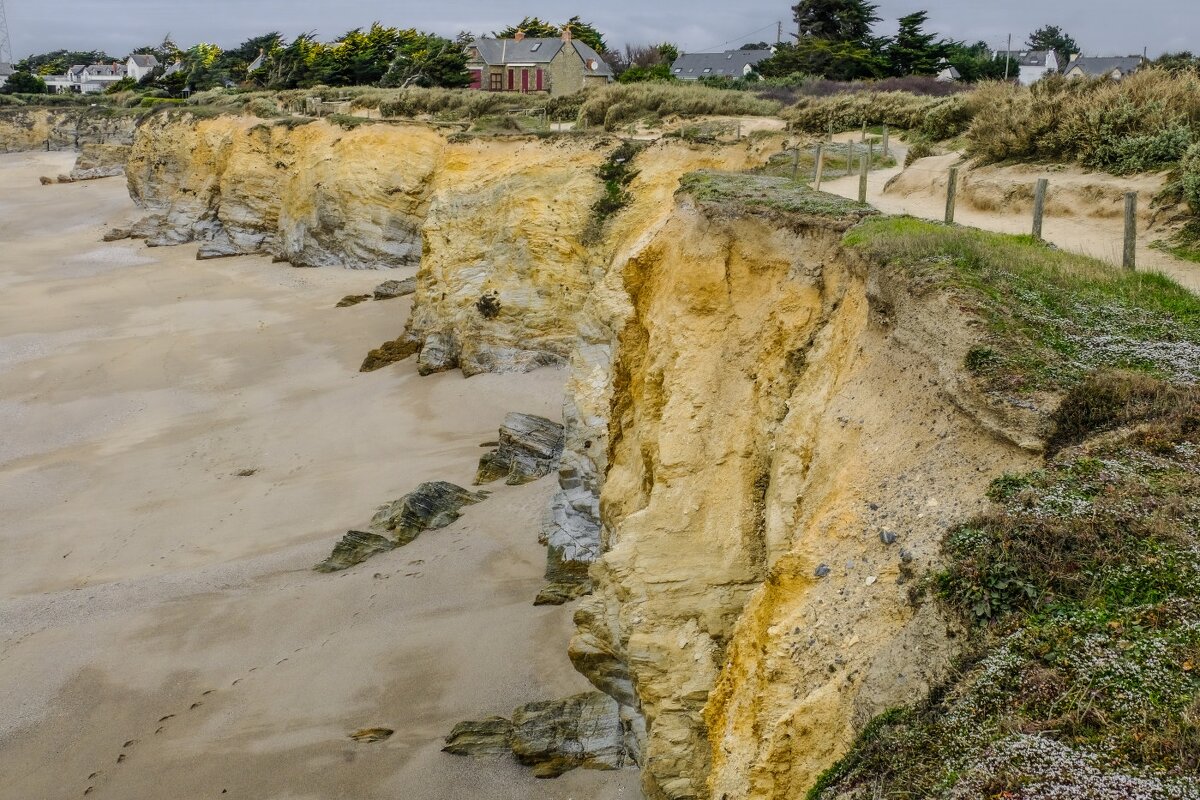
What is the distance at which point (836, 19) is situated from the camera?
174ft

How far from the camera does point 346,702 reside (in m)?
11.0

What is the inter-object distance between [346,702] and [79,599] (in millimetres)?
5357

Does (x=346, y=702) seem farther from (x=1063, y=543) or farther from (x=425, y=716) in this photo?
(x=1063, y=543)

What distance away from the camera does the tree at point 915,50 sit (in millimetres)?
49906

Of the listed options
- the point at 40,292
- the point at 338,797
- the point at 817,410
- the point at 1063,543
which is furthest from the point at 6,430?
the point at 1063,543

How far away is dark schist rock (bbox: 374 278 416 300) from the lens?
28.6 m

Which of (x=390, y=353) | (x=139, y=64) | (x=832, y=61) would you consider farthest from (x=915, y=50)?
(x=139, y=64)

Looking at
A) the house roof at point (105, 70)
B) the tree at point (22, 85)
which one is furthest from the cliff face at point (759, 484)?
the house roof at point (105, 70)

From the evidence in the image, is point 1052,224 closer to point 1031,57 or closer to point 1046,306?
point 1046,306

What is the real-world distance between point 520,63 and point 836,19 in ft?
71.7

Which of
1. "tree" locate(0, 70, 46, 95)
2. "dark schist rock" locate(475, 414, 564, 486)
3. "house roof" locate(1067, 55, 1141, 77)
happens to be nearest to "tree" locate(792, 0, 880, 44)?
"house roof" locate(1067, 55, 1141, 77)

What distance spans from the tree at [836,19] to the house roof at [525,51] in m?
14.4

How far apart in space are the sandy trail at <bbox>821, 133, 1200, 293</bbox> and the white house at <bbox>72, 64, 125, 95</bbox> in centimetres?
12704

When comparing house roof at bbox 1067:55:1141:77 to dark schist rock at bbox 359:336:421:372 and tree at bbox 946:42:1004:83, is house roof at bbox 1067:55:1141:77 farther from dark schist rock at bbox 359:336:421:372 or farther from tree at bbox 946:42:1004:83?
dark schist rock at bbox 359:336:421:372
